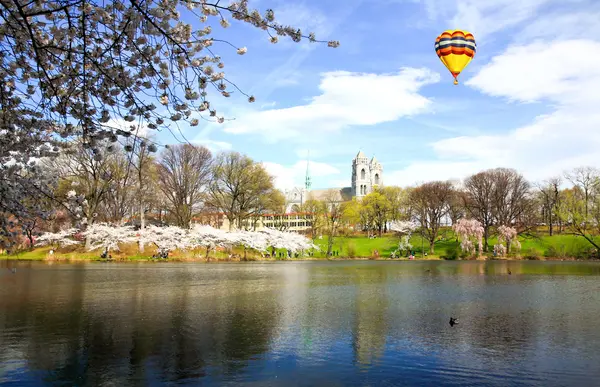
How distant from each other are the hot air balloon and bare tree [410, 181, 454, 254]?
1524 inches

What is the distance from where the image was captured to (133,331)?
13.3m

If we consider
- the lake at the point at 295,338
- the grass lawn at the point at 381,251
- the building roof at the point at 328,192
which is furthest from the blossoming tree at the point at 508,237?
the building roof at the point at 328,192

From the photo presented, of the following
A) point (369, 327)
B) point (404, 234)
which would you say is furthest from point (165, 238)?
point (404, 234)

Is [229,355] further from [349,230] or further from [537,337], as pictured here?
[349,230]

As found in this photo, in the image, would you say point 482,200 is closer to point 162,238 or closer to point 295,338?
point 162,238

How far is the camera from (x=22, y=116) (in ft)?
26.7

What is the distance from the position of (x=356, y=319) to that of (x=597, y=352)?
6.72 meters

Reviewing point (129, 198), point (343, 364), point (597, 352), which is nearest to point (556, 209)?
point (129, 198)

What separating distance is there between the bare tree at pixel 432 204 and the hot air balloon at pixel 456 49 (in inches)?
1524

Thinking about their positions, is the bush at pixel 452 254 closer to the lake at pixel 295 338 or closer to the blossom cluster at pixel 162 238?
the blossom cluster at pixel 162 238

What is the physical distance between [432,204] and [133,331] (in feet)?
201

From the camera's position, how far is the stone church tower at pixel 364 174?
166m

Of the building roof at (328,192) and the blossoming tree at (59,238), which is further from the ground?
the building roof at (328,192)

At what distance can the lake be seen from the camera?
9602mm
